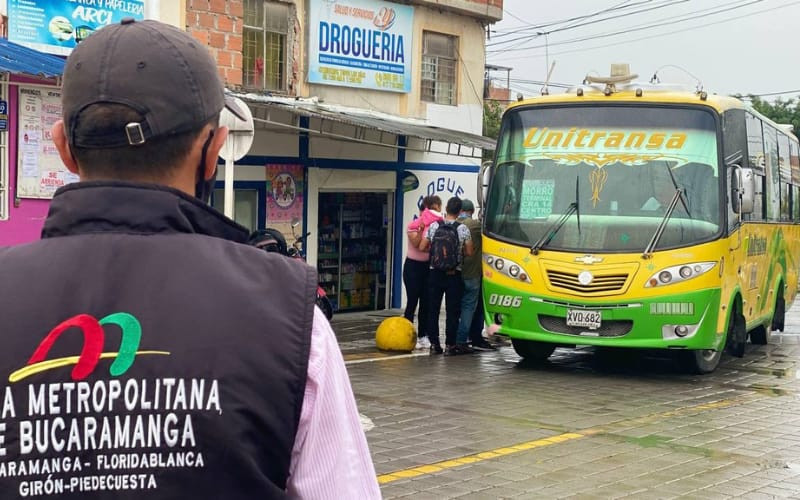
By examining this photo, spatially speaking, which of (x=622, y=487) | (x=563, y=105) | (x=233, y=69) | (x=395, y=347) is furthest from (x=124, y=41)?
(x=233, y=69)

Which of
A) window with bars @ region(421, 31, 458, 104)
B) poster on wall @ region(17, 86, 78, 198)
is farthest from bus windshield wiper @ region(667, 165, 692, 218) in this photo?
window with bars @ region(421, 31, 458, 104)

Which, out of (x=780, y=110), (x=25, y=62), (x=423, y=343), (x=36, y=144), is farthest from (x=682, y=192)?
(x=780, y=110)

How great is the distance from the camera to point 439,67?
69.7ft

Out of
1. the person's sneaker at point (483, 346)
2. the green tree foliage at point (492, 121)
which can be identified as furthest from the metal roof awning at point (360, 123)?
the green tree foliage at point (492, 121)

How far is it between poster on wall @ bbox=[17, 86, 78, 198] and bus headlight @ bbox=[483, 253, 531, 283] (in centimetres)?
510

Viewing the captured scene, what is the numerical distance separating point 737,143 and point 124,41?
38.7ft

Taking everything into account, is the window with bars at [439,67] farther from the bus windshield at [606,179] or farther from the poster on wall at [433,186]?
the bus windshield at [606,179]

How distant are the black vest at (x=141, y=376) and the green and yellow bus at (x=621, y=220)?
10352mm

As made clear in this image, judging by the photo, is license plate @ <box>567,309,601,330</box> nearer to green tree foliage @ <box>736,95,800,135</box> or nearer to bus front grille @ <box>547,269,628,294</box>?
bus front grille @ <box>547,269,628,294</box>

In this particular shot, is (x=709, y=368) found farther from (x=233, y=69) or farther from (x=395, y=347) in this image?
(x=233, y=69)

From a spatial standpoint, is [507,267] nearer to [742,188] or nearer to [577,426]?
[742,188]

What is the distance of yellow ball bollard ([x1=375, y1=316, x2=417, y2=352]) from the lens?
1417cm

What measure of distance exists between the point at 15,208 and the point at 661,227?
297 inches

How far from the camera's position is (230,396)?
1.75 m
